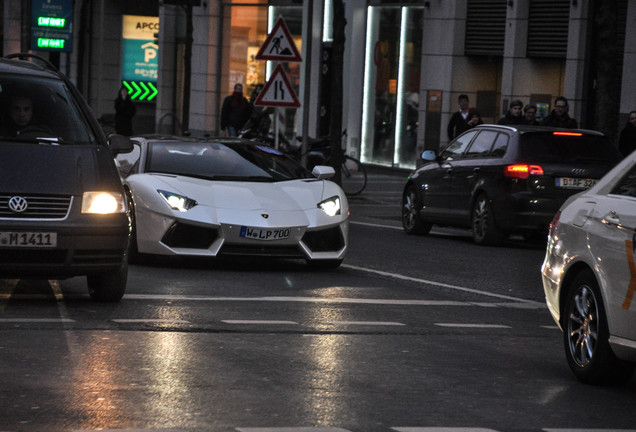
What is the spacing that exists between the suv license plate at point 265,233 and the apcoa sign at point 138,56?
37.4m

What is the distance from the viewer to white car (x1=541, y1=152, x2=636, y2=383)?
7.20 m

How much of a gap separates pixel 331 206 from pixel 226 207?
42.6 inches

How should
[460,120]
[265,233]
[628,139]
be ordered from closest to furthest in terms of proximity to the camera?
1. [265,233]
2. [628,139]
3. [460,120]

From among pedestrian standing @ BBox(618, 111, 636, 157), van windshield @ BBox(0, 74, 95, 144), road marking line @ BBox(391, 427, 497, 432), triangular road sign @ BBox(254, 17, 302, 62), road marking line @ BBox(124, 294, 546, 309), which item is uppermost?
triangular road sign @ BBox(254, 17, 302, 62)

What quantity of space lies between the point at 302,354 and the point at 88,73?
147 feet

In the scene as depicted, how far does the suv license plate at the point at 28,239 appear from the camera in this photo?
9.81 meters

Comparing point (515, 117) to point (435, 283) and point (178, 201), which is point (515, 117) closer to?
point (435, 283)

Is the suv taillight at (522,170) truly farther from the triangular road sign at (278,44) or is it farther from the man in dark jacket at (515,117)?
the triangular road sign at (278,44)

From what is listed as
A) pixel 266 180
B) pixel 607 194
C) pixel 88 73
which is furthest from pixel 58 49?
pixel 607 194

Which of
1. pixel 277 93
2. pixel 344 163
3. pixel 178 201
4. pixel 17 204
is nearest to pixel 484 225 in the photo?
pixel 277 93

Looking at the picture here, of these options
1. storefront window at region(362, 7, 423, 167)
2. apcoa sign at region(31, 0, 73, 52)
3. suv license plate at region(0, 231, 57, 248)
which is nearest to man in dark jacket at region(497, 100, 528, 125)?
storefront window at region(362, 7, 423, 167)

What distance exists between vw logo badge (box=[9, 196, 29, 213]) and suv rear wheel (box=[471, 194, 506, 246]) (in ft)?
28.1

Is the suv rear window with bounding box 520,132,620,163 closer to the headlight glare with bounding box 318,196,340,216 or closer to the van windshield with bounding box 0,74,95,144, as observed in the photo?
the headlight glare with bounding box 318,196,340,216

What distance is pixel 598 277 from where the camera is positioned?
746 cm
